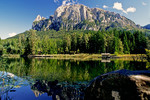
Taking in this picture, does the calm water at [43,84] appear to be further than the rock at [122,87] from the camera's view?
Yes

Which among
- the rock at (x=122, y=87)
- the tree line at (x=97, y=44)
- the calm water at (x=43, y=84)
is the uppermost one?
the tree line at (x=97, y=44)

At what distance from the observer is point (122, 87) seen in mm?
4438

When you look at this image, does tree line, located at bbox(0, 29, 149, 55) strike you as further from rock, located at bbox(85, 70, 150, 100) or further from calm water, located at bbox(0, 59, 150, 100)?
rock, located at bbox(85, 70, 150, 100)

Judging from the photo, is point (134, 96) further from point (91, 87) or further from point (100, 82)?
point (91, 87)

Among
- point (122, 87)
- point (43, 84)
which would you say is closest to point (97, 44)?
point (43, 84)

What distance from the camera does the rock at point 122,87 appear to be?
411 centimetres

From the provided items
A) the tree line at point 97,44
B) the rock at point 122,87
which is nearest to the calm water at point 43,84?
the rock at point 122,87

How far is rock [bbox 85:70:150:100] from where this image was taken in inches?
162

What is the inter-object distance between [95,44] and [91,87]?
77.2 metres

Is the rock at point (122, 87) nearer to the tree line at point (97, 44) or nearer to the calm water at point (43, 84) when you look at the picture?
the calm water at point (43, 84)

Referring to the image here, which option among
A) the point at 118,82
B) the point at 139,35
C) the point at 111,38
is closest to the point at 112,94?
the point at 118,82

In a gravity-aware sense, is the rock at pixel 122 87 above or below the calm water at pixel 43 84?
above

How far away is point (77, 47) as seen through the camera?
291 feet

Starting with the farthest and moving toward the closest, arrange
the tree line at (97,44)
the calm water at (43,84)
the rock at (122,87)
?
the tree line at (97,44) → the calm water at (43,84) → the rock at (122,87)
